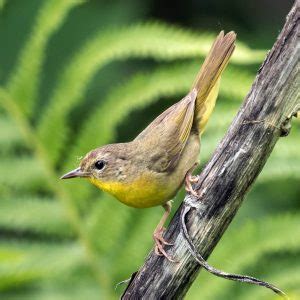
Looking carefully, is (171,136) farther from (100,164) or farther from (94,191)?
(94,191)

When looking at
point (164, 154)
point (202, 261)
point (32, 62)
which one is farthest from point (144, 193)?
point (32, 62)

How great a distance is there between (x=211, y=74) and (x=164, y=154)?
0.38 metres

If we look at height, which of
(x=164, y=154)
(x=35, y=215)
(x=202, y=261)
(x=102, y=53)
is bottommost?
(x=202, y=261)

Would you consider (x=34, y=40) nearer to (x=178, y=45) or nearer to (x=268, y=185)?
(x=178, y=45)

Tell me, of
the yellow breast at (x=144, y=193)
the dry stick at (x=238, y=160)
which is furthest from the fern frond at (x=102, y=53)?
the dry stick at (x=238, y=160)

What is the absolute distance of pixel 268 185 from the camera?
199 inches

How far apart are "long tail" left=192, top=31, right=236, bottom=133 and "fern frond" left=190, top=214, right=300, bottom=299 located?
90cm

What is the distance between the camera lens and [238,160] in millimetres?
2316

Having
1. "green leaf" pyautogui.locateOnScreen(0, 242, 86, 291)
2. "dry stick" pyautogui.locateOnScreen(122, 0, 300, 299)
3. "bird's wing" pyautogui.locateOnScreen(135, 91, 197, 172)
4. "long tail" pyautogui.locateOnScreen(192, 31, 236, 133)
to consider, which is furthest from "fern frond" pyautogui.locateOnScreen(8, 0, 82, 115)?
"dry stick" pyautogui.locateOnScreen(122, 0, 300, 299)

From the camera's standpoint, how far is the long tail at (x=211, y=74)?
10.4 feet

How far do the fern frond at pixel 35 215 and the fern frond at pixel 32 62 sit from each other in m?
0.48

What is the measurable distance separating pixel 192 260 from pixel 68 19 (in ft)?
12.7

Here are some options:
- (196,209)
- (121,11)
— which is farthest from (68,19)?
(196,209)

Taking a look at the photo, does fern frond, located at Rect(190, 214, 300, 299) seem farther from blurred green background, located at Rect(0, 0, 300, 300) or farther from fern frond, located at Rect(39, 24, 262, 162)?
fern frond, located at Rect(39, 24, 262, 162)
